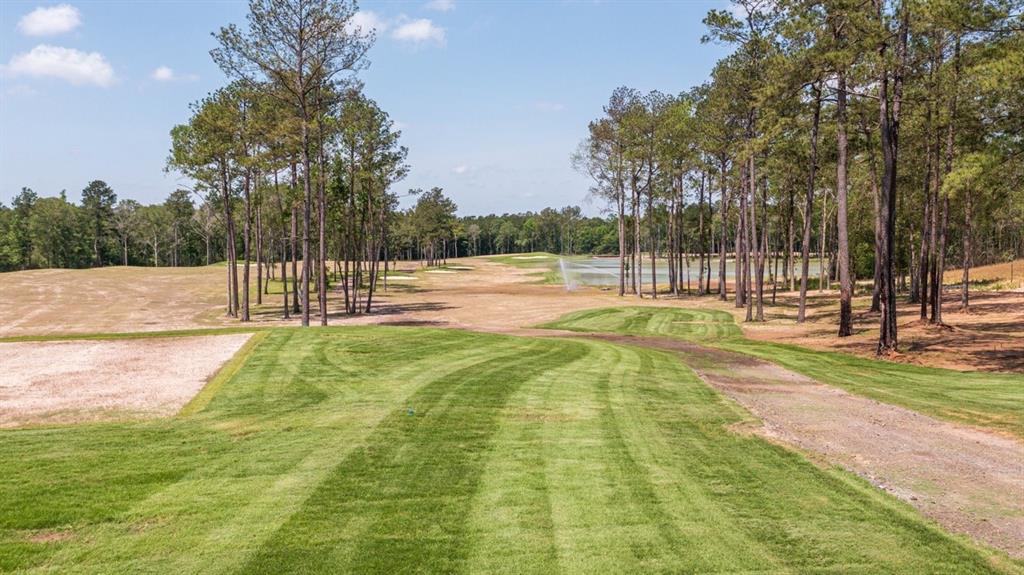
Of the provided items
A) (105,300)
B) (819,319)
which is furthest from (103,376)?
(105,300)

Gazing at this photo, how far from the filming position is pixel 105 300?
6175 cm

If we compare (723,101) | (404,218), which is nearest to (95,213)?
(404,218)

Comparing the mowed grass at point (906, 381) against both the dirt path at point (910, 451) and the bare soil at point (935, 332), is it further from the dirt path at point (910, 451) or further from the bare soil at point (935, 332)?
the bare soil at point (935, 332)

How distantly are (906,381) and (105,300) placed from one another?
67.6 metres

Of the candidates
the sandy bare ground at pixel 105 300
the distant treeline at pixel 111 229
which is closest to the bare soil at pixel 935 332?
the sandy bare ground at pixel 105 300

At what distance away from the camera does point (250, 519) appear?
6.82 meters

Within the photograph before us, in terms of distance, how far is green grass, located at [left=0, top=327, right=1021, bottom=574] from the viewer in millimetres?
6078

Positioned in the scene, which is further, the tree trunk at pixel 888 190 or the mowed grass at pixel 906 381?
the tree trunk at pixel 888 190

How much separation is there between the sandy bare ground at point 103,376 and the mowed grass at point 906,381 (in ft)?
52.1

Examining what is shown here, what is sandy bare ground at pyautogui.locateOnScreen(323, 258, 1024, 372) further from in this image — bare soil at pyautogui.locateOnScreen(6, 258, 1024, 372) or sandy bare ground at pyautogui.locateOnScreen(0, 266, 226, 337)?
sandy bare ground at pyautogui.locateOnScreen(0, 266, 226, 337)

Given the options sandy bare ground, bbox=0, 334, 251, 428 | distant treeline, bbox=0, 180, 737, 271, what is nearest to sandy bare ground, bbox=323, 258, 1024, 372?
sandy bare ground, bbox=0, 334, 251, 428

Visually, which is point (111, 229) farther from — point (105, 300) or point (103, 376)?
point (103, 376)

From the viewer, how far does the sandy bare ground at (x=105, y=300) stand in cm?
4322

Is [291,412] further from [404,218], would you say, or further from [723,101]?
[404,218]
